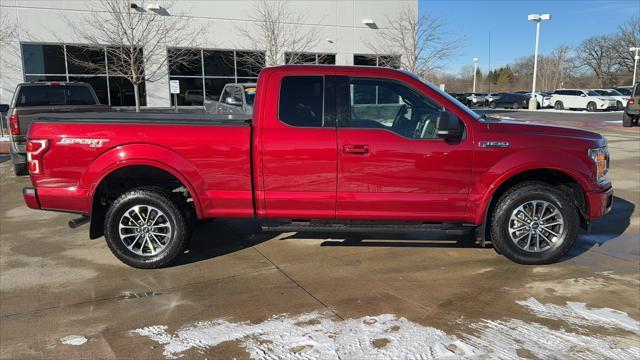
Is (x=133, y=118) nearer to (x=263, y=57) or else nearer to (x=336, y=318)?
(x=336, y=318)

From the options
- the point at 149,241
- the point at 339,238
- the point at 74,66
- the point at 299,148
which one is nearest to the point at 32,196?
the point at 149,241

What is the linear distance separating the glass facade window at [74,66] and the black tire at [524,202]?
20.4m

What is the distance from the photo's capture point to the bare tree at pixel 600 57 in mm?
80938

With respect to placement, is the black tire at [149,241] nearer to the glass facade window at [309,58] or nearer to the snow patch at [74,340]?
the snow patch at [74,340]

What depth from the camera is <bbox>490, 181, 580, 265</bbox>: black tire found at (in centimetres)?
479

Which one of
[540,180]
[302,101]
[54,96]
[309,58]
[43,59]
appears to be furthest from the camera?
[309,58]

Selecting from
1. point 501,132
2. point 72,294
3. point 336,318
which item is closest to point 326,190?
point 336,318

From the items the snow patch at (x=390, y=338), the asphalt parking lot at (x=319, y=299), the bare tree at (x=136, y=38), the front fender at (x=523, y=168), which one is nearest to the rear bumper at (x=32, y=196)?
the asphalt parking lot at (x=319, y=299)

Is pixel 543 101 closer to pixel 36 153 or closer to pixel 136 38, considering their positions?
pixel 136 38

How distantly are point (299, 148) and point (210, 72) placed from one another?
66.5 ft

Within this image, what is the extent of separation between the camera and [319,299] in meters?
4.15

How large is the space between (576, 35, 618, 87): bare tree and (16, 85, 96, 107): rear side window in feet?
280

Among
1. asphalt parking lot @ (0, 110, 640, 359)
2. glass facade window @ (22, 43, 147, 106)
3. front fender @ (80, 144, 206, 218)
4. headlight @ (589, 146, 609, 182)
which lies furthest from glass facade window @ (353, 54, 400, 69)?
front fender @ (80, 144, 206, 218)

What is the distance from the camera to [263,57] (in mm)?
24047
